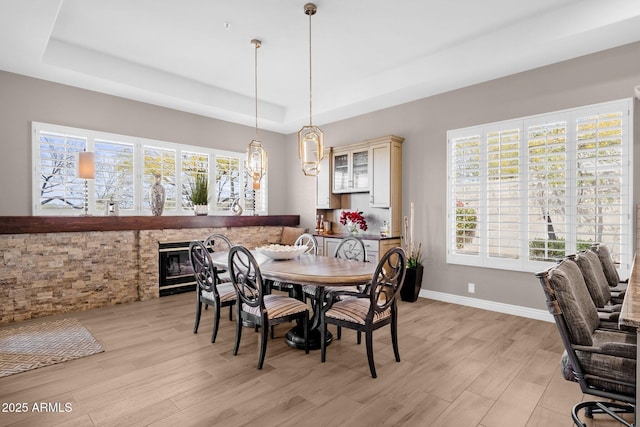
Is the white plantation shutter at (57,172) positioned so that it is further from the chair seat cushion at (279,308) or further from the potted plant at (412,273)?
the potted plant at (412,273)

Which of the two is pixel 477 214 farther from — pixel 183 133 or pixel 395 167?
pixel 183 133

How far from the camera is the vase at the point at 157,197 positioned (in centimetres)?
511

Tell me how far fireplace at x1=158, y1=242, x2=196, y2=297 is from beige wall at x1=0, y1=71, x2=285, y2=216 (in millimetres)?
1667

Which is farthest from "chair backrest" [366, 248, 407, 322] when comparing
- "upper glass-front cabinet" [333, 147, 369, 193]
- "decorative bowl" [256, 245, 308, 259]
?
"upper glass-front cabinet" [333, 147, 369, 193]

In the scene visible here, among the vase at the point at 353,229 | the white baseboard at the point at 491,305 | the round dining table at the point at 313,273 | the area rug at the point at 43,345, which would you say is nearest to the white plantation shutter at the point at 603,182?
the white baseboard at the point at 491,305

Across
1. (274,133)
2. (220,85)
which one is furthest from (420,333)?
(274,133)

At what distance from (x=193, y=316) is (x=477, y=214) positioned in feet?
12.2

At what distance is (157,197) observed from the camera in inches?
202

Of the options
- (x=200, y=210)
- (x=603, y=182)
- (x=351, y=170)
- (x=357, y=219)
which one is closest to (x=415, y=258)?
(x=357, y=219)

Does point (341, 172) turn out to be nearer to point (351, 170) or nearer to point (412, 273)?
point (351, 170)

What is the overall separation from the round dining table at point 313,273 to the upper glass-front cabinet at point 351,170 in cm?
227

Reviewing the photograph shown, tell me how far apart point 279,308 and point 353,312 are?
1.98 ft

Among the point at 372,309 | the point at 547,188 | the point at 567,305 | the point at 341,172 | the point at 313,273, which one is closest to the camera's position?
the point at 567,305

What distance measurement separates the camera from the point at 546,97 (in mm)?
3918
